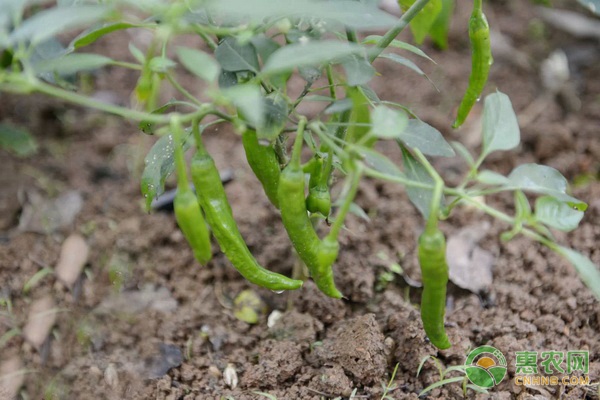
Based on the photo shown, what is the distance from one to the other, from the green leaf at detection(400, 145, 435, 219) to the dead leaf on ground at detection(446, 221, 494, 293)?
20.6 inches

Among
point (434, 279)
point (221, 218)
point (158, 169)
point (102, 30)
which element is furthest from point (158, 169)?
point (434, 279)

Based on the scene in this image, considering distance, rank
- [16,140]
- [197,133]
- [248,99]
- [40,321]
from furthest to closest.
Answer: [16,140]
[40,321]
[197,133]
[248,99]

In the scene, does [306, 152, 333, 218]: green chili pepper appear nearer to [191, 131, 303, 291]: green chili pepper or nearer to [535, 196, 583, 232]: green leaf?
[191, 131, 303, 291]: green chili pepper

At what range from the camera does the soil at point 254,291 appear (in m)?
1.57

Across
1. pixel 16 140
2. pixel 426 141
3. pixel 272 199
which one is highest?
pixel 426 141

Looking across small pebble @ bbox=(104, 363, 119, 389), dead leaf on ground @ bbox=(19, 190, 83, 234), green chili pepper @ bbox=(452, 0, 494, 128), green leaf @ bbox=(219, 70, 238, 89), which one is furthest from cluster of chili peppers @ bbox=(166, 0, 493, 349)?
dead leaf on ground @ bbox=(19, 190, 83, 234)

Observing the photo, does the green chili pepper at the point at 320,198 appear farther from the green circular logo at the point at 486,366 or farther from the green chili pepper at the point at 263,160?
the green circular logo at the point at 486,366

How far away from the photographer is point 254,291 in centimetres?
187

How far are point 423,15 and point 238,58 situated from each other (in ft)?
1.92

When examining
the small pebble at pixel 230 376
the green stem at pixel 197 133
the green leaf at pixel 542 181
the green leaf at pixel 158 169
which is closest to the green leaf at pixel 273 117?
the green stem at pixel 197 133

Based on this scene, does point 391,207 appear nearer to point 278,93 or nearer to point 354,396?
point 354,396

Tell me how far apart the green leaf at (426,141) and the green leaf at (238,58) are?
320 mm

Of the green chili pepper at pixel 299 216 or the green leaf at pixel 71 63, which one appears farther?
the green chili pepper at pixel 299 216

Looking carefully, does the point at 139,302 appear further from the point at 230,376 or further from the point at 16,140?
the point at 16,140
